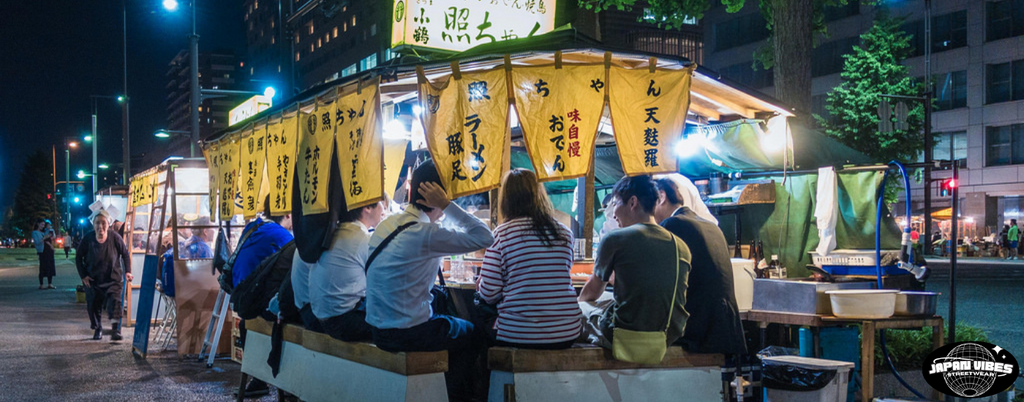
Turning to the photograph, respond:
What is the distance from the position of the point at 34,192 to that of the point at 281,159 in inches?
4378

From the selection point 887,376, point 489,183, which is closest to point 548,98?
point 489,183

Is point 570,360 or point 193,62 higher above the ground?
point 193,62

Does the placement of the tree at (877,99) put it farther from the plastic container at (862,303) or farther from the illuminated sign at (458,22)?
the plastic container at (862,303)

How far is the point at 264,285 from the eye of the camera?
7992 millimetres

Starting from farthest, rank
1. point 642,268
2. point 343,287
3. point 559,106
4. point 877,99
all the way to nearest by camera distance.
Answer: point 877,99 < point 343,287 < point 559,106 < point 642,268

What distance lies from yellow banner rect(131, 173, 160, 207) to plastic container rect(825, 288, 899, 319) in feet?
39.5

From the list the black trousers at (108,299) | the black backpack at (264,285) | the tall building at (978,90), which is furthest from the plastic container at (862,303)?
the tall building at (978,90)

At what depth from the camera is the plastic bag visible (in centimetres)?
591

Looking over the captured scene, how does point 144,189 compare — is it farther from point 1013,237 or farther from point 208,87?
point 208,87

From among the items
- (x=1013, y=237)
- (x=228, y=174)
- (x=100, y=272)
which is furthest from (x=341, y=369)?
(x=1013, y=237)

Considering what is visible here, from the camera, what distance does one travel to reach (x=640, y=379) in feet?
18.6

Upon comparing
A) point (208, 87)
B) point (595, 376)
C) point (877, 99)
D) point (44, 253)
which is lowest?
point (44, 253)

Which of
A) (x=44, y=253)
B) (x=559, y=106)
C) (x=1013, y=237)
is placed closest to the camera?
(x=559, y=106)

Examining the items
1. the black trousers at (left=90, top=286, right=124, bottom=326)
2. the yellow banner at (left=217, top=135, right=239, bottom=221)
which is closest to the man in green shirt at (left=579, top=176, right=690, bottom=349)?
the yellow banner at (left=217, top=135, right=239, bottom=221)
